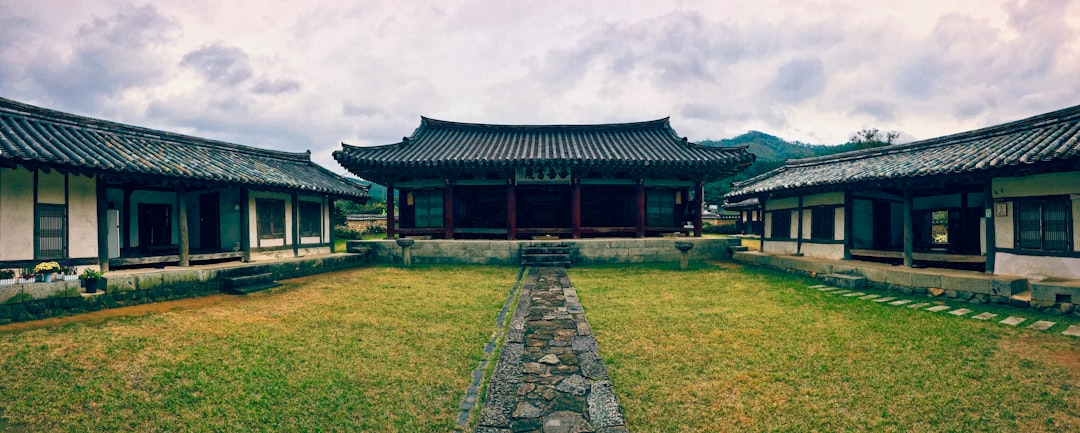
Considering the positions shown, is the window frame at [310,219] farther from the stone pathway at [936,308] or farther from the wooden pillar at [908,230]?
the wooden pillar at [908,230]

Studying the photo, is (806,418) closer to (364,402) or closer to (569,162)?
(364,402)

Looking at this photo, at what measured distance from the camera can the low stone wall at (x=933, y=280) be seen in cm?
912

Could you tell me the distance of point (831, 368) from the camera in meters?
5.41

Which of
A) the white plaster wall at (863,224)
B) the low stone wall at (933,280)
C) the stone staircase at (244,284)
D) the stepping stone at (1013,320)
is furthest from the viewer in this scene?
the white plaster wall at (863,224)

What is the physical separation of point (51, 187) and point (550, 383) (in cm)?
1291

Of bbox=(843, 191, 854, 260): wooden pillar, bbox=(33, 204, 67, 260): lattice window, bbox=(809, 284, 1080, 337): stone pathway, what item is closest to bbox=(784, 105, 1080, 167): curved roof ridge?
bbox=(843, 191, 854, 260): wooden pillar

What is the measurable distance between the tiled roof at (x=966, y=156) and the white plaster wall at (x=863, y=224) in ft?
5.02

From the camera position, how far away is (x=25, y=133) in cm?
977

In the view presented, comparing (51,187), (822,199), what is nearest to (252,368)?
(51,187)

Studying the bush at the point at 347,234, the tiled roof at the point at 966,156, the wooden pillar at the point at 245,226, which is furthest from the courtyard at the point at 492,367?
the bush at the point at 347,234

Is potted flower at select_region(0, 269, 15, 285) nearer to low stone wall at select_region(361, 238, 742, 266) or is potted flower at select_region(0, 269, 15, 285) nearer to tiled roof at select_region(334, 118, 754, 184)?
low stone wall at select_region(361, 238, 742, 266)

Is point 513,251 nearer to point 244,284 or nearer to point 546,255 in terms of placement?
point 546,255

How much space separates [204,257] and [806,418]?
15591 mm

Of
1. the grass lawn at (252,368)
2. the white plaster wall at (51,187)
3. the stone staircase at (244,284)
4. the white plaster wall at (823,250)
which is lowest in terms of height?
the grass lawn at (252,368)
